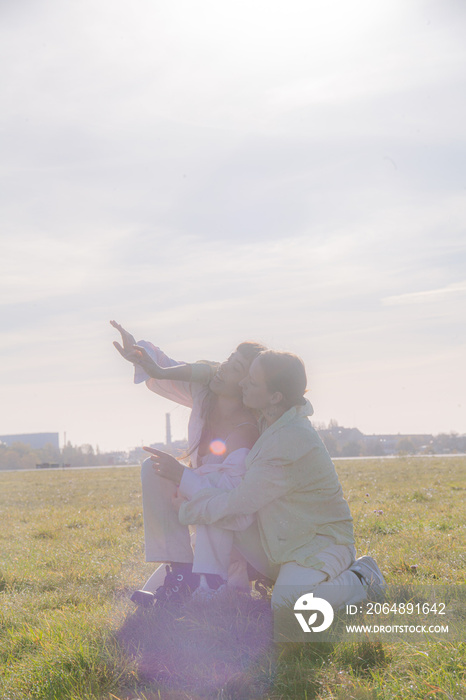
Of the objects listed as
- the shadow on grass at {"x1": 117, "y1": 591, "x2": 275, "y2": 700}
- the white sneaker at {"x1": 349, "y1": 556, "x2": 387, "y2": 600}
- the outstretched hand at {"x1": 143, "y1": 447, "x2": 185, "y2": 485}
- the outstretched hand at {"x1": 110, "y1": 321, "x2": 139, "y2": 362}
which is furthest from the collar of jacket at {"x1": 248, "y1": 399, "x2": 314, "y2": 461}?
the outstretched hand at {"x1": 110, "y1": 321, "x2": 139, "y2": 362}

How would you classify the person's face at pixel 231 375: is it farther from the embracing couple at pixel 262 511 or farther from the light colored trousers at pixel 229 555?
the light colored trousers at pixel 229 555

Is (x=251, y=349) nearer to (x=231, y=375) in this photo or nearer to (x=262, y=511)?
(x=231, y=375)

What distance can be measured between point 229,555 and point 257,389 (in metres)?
1.13

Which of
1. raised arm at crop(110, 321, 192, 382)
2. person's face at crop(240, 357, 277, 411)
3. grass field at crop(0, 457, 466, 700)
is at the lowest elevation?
grass field at crop(0, 457, 466, 700)

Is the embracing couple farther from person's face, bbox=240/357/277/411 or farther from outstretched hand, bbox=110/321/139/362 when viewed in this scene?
outstretched hand, bbox=110/321/139/362

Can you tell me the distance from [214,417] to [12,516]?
732 centimetres

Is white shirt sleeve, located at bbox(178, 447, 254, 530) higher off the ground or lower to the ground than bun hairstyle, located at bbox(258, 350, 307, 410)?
lower

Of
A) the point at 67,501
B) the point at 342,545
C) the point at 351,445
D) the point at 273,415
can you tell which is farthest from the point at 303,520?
the point at 351,445

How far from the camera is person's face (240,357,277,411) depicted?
4.27 meters

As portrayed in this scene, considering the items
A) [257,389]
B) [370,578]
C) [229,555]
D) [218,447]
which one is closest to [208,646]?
[229,555]

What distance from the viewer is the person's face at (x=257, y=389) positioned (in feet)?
14.0

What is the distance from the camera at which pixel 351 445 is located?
7000cm

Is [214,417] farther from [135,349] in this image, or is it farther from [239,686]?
[239,686]

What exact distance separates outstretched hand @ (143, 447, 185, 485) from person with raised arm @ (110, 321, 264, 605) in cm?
11
